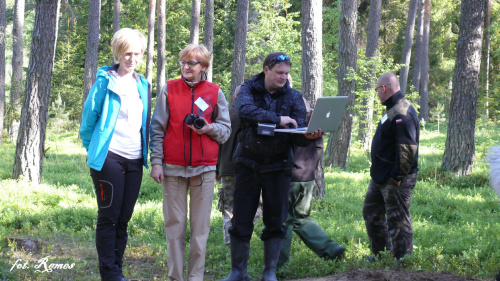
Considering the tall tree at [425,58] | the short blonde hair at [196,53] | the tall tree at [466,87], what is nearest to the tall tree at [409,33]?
the tall tree at [425,58]

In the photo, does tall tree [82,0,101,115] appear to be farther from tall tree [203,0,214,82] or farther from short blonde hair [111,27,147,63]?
short blonde hair [111,27,147,63]

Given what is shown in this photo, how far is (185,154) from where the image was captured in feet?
15.9

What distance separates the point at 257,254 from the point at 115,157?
2512mm

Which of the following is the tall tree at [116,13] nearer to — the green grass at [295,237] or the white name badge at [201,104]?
the green grass at [295,237]

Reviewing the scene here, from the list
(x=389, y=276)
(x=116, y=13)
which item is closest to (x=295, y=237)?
(x=389, y=276)

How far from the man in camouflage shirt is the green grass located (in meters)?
0.34

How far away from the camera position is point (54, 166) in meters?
14.0

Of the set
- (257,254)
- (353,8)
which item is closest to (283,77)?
(257,254)

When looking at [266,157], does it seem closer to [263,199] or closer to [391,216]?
[263,199]

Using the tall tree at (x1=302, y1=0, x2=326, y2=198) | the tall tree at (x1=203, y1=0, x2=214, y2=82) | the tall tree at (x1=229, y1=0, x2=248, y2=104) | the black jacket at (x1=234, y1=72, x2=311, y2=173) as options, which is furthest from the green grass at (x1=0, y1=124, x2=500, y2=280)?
the tall tree at (x1=203, y1=0, x2=214, y2=82)

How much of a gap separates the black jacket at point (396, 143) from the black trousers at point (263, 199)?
1.30m

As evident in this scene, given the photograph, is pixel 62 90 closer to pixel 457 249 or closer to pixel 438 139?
pixel 438 139

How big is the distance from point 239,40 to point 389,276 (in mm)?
14378

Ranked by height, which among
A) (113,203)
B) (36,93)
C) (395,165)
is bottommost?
(113,203)
